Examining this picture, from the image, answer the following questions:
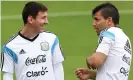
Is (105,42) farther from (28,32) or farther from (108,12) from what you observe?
(28,32)

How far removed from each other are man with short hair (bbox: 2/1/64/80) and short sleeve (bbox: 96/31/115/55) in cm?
72

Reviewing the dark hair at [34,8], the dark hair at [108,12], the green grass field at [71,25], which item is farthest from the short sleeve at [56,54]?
the green grass field at [71,25]

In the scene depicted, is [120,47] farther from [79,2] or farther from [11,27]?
[79,2]

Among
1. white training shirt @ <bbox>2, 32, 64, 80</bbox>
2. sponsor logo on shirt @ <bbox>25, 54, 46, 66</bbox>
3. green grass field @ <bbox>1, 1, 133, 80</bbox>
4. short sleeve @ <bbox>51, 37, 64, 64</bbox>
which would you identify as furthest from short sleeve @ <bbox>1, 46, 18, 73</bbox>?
green grass field @ <bbox>1, 1, 133, 80</bbox>

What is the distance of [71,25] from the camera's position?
1562cm

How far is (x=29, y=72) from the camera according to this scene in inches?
226

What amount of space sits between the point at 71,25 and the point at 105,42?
1030 centimetres

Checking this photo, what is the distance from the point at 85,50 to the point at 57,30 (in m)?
2.49

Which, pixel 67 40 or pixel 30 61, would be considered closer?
pixel 30 61

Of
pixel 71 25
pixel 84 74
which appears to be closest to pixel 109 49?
pixel 84 74

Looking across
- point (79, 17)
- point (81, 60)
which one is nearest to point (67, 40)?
point (81, 60)

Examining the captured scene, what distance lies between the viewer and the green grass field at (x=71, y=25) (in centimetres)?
1211

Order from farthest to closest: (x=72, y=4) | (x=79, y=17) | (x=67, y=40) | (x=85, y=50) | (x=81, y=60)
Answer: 1. (x=72, y=4)
2. (x=79, y=17)
3. (x=67, y=40)
4. (x=85, y=50)
5. (x=81, y=60)

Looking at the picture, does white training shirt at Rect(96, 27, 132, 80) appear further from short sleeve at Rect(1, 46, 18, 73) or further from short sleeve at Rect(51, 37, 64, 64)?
short sleeve at Rect(1, 46, 18, 73)
